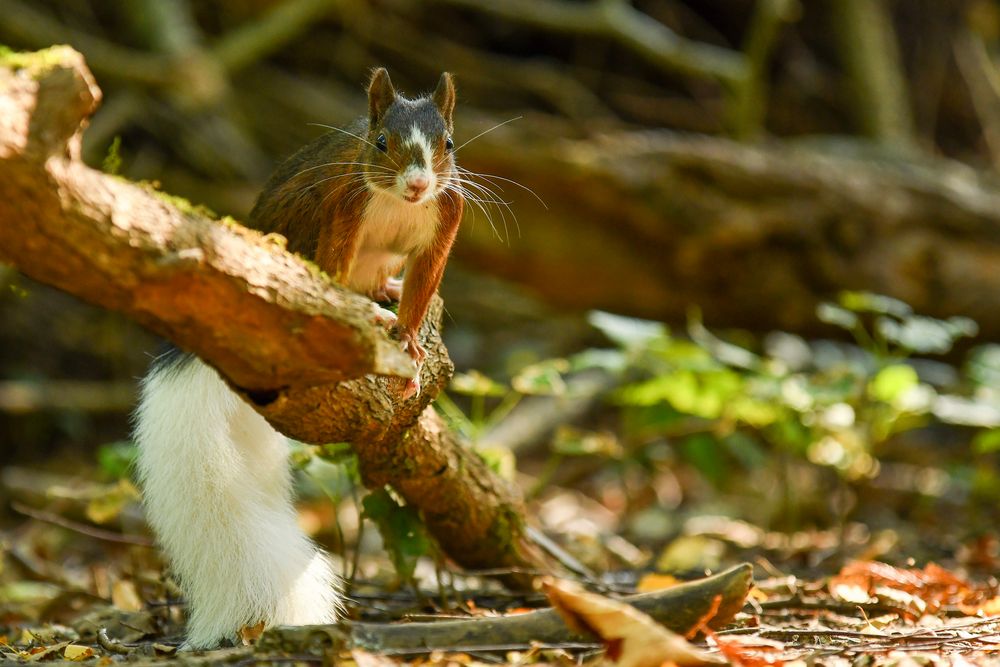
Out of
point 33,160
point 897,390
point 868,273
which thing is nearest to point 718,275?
point 868,273

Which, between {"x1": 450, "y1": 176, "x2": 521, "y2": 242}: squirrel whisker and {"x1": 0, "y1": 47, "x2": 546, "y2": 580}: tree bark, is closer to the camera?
{"x1": 0, "y1": 47, "x2": 546, "y2": 580}: tree bark

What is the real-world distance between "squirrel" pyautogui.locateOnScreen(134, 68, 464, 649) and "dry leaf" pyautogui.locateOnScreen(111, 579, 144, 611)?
2.99 ft

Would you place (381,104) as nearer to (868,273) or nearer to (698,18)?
(868,273)

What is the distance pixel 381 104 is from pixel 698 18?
21.8 ft

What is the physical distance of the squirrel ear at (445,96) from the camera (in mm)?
2941

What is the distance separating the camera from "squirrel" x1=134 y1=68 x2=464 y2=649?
242cm

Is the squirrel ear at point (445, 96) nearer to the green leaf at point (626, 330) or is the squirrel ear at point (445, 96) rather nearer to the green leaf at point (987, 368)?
the green leaf at point (626, 330)

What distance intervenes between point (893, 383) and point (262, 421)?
286 cm

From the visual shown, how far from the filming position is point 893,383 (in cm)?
433

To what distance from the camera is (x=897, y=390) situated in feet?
14.2

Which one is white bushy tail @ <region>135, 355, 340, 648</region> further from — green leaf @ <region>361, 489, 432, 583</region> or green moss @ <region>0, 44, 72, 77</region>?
green moss @ <region>0, 44, 72, 77</region>

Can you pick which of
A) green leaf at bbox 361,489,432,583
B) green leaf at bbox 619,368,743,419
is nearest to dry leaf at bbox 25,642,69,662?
green leaf at bbox 361,489,432,583

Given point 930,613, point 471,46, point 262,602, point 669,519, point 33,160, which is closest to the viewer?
point 33,160

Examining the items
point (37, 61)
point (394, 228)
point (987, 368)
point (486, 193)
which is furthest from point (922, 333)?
point (37, 61)
